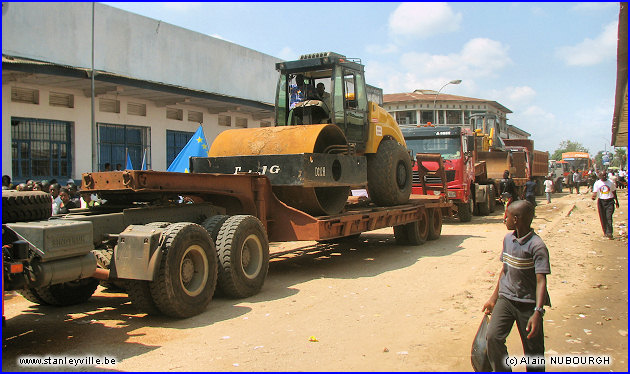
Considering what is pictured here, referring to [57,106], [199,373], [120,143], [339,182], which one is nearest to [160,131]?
[120,143]

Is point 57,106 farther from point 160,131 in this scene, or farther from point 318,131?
point 318,131

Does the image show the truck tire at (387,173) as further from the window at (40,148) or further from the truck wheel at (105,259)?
the window at (40,148)

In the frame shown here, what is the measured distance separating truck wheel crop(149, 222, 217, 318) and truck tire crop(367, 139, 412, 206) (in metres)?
4.85

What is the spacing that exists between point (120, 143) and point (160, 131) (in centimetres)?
189

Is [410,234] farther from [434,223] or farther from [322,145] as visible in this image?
[322,145]

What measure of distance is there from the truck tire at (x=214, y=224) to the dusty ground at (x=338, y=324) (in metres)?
0.84

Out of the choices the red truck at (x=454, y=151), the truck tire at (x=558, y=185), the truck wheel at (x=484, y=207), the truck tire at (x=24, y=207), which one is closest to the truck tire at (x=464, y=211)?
the red truck at (x=454, y=151)

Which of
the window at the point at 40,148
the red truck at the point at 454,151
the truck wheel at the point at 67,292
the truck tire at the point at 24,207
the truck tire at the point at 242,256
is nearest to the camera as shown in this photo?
the truck tire at the point at 24,207

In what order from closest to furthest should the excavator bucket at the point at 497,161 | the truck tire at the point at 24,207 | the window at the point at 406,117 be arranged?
the truck tire at the point at 24,207, the excavator bucket at the point at 497,161, the window at the point at 406,117

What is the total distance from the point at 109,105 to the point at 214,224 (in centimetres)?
1203

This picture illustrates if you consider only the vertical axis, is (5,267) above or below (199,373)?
above

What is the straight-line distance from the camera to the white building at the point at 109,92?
47.6 feet

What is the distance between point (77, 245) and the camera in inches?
212

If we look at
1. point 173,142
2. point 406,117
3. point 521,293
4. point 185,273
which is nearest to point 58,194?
point 185,273
